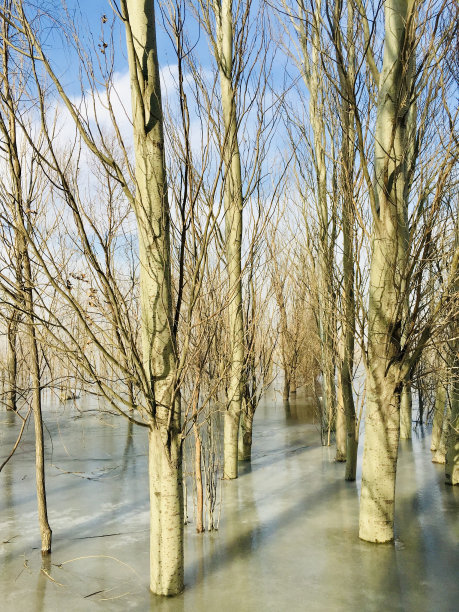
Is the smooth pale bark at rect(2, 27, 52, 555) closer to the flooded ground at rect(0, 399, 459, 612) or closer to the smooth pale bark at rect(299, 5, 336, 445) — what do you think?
the flooded ground at rect(0, 399, 459, 612)

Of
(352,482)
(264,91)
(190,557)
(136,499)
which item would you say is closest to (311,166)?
(264,91)

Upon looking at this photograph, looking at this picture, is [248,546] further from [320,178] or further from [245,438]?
[320,178]

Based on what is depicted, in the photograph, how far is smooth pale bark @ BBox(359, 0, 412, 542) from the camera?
15.2 ft

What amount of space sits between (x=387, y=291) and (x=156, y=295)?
6.65 feet

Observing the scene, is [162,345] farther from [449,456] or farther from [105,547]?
[449,456]

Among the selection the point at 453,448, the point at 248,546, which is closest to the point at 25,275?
the point at 248,546

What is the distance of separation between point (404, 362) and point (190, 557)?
90.3 inches

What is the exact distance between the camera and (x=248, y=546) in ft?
15.5

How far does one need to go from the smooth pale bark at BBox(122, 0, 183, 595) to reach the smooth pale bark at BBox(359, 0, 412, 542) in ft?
6.00

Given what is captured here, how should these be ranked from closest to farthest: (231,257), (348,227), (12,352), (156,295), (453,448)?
(156,295) → (348,227) → (453,448) → (231,257) → (12,352)

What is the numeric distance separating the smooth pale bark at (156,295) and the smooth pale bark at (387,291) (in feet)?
6.00

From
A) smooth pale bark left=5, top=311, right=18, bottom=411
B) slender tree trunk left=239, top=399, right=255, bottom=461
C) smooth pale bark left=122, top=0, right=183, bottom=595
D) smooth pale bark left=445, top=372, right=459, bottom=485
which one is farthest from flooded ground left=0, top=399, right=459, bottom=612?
smooth pale bark left=5, top=311, right=18, bottom=411

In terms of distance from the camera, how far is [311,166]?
848 centimetres

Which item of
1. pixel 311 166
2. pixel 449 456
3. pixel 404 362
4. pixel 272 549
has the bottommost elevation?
pixel 272 549
